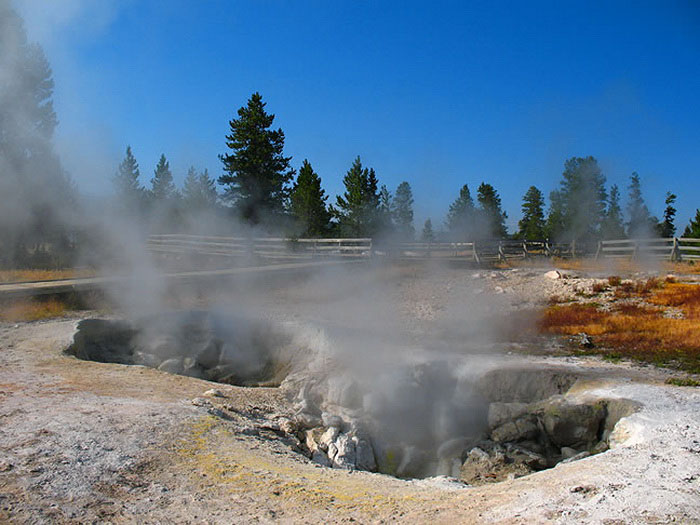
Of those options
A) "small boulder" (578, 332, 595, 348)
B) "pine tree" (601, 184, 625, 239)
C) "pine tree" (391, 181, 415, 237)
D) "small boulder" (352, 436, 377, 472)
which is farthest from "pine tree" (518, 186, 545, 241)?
"small boulder" (352, 436, 377, 472)

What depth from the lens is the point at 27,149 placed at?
660 cm

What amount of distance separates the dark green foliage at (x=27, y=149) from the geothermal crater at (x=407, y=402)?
1858 millimetres

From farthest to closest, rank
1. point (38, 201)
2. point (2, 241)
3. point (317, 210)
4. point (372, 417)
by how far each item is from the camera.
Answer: point (317, 210)
point (2, 241)
point (38, 201)
point (372, 417)

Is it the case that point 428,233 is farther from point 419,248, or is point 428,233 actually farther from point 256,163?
point 256,163

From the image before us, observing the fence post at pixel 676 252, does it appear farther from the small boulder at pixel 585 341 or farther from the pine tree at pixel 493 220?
the small boulder at pixel 585 341

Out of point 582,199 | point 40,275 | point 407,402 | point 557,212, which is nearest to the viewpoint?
point 407,402

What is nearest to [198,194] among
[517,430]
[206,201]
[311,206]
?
[206,201]

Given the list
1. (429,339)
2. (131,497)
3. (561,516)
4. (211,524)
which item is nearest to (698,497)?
(561,516)

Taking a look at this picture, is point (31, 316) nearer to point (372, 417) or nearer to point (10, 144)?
point (10, 144)

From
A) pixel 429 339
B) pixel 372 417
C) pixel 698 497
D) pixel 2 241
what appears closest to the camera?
pixel 698 497

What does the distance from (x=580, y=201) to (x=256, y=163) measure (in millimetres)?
11984

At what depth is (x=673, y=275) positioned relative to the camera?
13492 millimetres

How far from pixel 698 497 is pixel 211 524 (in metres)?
2.37

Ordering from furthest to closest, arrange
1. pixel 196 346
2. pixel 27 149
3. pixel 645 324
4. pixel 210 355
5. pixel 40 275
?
pixel 40 275, pixel 645 324, pixel 196 346, pixel 210 355, pixel 27 149
